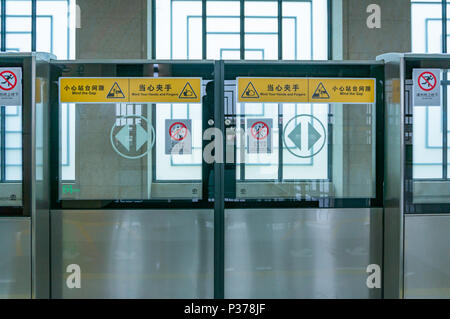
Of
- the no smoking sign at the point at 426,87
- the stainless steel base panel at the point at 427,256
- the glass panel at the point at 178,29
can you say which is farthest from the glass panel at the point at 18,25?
the stainless steel base panel at the point at 427,256

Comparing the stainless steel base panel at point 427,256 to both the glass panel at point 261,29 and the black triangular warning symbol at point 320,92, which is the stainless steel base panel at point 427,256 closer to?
the black triangular warning symbol at point 320,92

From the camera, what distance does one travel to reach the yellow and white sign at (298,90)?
318cm

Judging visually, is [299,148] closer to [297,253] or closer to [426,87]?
[297,253]

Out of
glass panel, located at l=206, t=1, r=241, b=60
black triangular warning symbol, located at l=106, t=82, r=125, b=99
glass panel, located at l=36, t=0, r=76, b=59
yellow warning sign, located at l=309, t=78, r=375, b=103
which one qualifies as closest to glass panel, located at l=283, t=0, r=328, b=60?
glass panel, located at l=206, t=1, r=241, b=60

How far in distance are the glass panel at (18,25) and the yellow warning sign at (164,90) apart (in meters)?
5.00

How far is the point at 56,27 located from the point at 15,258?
17.1ft

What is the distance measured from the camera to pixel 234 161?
3193 millimetres

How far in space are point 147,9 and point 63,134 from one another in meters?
4.22

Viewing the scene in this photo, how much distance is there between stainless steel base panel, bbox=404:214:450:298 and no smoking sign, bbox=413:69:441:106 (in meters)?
0.87

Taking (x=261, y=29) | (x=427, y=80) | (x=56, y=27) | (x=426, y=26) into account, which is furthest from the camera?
(x=261, y=29)

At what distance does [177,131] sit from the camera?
3180 millimetres

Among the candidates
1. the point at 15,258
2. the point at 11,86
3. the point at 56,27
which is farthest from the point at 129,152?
the point at 56,27

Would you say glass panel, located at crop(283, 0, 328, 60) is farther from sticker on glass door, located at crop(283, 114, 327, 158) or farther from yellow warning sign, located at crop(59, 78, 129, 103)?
yellow warning sign, located at crop(59, 78, 129, 103)

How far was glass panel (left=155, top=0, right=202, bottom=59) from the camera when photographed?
281 inches
